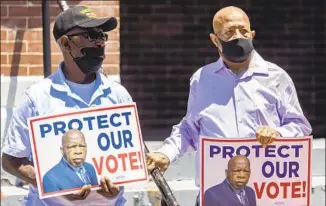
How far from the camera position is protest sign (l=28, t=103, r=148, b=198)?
12.8ft

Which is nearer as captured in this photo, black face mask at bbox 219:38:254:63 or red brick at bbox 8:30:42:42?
black face mask at bbox 219:38:254:63

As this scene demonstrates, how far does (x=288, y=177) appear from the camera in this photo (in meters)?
4.23

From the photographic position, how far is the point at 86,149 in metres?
3.96

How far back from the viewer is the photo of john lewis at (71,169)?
12.7ft

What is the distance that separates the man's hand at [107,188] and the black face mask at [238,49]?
0.93 m

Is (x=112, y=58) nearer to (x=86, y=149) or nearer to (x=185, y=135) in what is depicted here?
(x=185, y=135)

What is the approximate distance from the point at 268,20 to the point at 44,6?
9.61ft

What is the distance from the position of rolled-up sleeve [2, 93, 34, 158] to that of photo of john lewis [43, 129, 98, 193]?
0.58 ft

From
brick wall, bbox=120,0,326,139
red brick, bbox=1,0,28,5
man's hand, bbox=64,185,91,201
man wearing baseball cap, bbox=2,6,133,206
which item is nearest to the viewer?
man's hand, bbox=64,185,91,201

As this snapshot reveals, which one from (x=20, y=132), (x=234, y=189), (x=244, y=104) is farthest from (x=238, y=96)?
(x=20, y=132)

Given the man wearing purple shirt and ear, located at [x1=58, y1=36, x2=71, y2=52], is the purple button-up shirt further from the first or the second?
ear, located at [x1=58, y1=36, x2=71, y2=52]

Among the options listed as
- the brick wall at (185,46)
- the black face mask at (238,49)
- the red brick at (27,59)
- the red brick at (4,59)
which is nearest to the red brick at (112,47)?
the red brick at (27,59)

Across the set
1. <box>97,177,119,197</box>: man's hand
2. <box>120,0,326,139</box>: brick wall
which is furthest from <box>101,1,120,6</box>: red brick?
<box>97,177,119,197</box>: man's hand

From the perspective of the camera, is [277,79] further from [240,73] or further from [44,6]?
[44,6]
